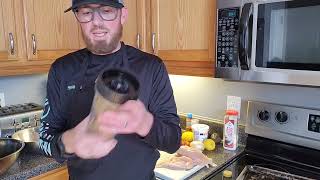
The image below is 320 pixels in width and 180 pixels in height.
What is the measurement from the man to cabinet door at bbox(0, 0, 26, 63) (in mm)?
365

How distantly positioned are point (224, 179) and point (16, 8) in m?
1.17

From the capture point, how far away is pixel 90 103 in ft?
3.19

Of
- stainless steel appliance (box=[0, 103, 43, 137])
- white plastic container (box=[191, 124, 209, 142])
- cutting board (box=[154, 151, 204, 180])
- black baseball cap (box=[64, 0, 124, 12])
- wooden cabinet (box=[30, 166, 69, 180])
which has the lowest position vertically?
wooden cabinet (box=[30, 166, 69, 180])

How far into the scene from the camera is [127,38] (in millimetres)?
1498

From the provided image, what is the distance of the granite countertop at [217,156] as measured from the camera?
1137mm

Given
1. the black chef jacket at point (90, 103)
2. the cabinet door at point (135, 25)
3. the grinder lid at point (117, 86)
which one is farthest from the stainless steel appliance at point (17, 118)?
the grinder lid at point (117, 86)

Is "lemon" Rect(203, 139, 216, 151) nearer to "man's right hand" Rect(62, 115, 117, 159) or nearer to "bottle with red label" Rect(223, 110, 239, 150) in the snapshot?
"bottle with red label" Rect(223, 110, 239, 150)

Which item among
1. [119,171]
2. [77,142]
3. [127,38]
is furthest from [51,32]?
[77,142]

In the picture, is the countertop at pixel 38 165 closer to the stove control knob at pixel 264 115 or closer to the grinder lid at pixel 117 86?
the stove control knob at pixel 264 115

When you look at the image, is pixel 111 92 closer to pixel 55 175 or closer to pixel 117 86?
pixel 117 86

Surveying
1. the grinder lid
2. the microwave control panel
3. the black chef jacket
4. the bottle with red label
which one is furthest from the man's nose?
the bottle with red label

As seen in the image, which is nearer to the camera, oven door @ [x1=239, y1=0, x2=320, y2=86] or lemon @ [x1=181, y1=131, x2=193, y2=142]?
oven door @ [x1=239, y1=0, x2=320, y2=86]

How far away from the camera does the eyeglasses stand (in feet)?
2.92

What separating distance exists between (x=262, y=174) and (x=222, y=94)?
1.74 feet
